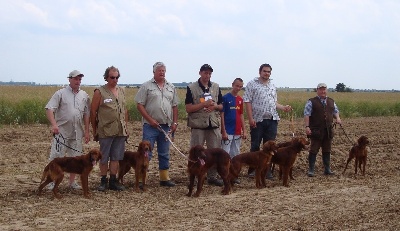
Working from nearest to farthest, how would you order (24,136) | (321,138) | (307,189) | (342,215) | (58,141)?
1. (342,215)
2. (58,141)
3. (307,189)
4. (321,138)
5. (24,136)

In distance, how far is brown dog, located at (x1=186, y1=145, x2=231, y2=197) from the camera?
310 inches

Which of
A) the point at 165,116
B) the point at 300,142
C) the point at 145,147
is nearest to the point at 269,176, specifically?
the point at 300,142

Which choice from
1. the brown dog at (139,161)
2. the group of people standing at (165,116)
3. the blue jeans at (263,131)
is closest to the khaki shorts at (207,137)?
the group of people standing at (165,116)

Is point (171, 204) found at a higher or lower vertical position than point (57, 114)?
lower

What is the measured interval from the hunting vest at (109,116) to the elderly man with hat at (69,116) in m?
0.29

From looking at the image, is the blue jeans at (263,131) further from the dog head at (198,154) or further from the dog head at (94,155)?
the dog head at (94,155)

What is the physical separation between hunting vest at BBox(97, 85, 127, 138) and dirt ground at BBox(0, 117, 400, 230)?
944 mm

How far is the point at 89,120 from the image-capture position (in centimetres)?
826

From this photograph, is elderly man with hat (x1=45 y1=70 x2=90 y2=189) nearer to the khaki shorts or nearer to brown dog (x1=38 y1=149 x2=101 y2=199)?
brown dog (x1=38 y1=149 x2=101 y2=199)

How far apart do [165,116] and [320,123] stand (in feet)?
10.9

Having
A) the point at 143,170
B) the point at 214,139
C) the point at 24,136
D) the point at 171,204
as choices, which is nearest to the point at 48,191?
the point at 143,170

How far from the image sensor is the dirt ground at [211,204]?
6.09 m

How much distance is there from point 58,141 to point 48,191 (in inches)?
31.8

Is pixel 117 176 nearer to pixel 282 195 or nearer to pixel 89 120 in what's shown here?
pixel 89 120
